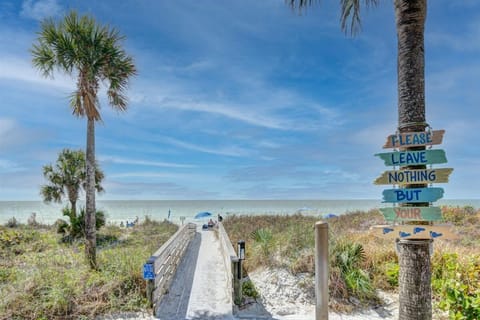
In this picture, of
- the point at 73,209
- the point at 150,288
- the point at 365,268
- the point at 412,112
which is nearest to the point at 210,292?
the point at 150,288

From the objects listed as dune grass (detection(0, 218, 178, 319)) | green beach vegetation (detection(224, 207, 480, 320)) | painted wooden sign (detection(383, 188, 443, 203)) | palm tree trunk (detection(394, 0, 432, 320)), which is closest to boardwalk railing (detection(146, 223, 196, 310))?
dune grass (detection(0, 218, 178, 319))

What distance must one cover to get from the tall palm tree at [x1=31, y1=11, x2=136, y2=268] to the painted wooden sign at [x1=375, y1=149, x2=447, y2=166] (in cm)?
791

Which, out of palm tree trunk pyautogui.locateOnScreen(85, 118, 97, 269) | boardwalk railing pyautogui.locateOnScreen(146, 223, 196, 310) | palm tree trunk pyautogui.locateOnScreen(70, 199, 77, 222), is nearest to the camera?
boardwalk railing pyautogui.locateOnScreen(146, 223, 196, 310)

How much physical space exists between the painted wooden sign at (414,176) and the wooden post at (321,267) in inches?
33.3

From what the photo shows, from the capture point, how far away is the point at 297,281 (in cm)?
604

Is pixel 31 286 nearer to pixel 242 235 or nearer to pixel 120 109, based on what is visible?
pixel 120 109

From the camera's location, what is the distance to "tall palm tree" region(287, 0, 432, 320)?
2953 mm

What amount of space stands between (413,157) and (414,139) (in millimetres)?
189

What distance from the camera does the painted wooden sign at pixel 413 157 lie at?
114 inches

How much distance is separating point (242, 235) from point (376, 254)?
17.1 ft

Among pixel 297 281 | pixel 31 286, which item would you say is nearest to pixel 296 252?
pixel 297 281

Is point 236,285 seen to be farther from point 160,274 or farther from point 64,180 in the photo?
point 64,180

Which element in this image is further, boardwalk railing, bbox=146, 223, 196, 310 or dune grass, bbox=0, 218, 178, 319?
boardwalk railing, bbox=146, 223, 196, 310

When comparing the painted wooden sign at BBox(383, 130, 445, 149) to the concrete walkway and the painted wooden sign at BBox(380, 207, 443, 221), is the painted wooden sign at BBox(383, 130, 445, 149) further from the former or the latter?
the concrete walkway
